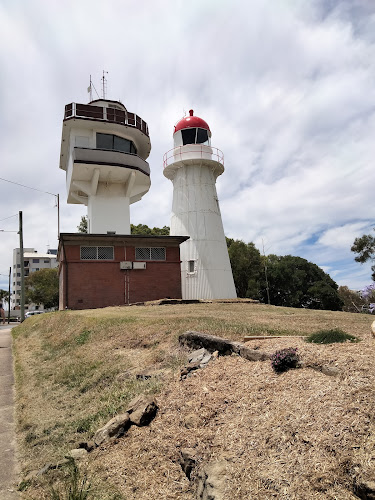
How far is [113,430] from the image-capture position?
5.75 meters

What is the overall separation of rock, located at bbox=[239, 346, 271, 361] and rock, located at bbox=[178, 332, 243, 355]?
8.6 inches

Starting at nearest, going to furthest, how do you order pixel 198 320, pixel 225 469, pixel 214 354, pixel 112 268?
1. pixel 225 469
2. pixel 214 354
3. pixel 198 320
4. pixel 112 268

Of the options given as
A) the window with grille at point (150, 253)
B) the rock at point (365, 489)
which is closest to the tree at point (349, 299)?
the window with grille at point (150, 253)

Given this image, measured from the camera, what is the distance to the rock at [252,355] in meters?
6.41

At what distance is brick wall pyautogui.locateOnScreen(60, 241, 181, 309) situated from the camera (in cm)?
2397

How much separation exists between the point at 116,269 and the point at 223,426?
68.3 feet

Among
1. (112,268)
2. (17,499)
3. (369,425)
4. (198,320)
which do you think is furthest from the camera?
(112,268)

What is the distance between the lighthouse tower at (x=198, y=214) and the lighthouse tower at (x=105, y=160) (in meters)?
3.19

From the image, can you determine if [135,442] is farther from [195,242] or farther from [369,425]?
[195,242]

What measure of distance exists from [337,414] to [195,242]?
24734 mm

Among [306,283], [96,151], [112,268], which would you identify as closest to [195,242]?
[112,268]

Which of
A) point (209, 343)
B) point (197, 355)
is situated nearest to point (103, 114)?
point (209, 343)

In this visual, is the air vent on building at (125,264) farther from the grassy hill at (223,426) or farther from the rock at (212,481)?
the rock at (212,481)

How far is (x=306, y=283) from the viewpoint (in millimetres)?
51812
